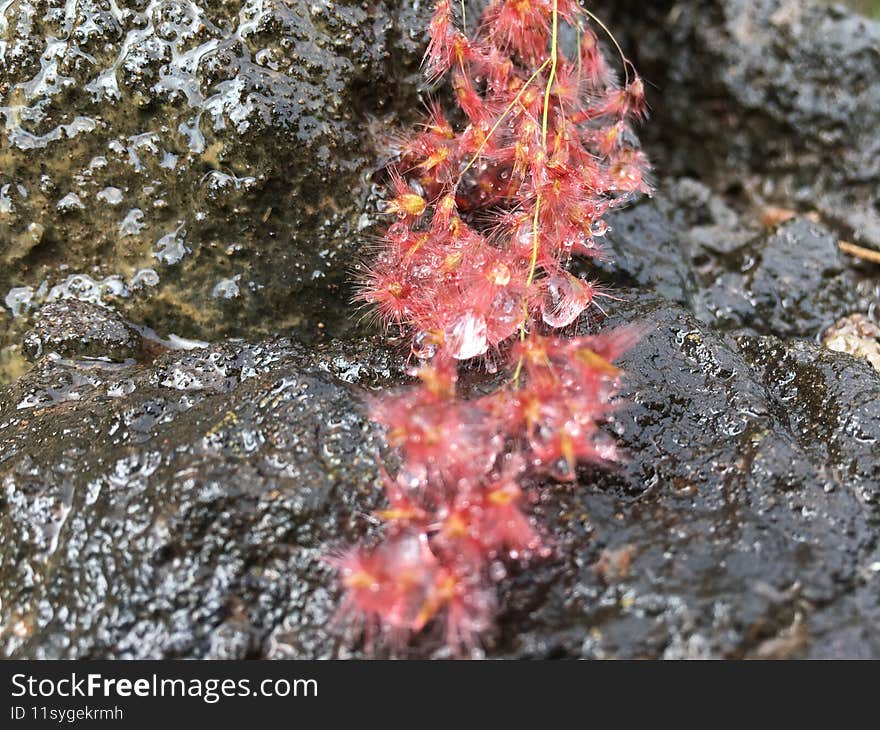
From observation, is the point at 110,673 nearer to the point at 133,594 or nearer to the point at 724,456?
the point at 133,594

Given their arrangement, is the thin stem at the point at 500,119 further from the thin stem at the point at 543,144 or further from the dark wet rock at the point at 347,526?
the dark wet rock at the point at 347,526

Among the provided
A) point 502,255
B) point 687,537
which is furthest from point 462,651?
point 502,255

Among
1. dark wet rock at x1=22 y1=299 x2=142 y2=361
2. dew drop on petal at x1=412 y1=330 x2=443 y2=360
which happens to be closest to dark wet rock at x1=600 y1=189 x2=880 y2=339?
dew drop on petal at x1=412 y1=330 x2=443 y2=360

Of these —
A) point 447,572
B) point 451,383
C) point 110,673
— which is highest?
point 451,383

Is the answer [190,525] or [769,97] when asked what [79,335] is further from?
[769,97]

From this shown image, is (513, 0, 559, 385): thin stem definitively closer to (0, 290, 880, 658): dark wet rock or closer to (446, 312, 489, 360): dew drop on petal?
(446, 312, 489, 360): dew drop on petal

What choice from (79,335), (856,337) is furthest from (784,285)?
(79,335)
